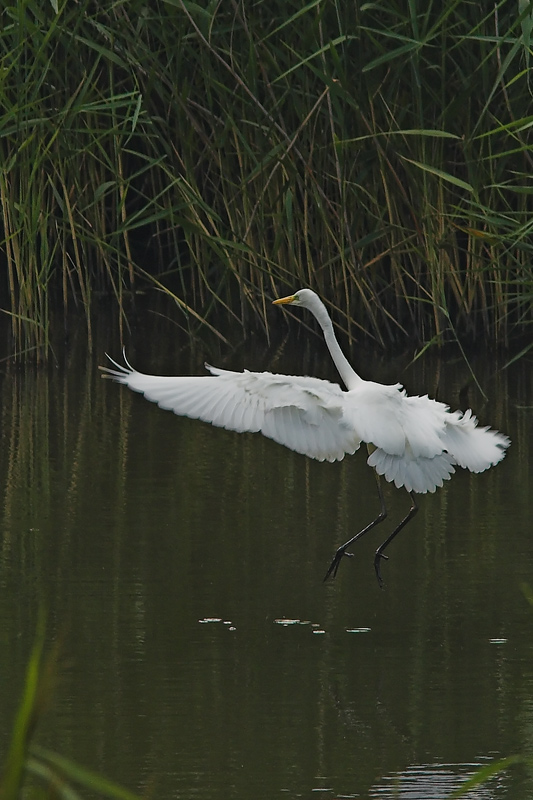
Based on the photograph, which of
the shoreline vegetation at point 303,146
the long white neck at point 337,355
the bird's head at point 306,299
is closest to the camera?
the long white neck at point 337,355

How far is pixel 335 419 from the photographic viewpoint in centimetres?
472

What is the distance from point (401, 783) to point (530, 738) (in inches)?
15.0

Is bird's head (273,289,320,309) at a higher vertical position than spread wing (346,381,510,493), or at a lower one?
higher

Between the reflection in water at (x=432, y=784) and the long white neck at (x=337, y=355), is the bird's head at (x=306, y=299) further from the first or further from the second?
the reflection in water at (x=432, y=784)

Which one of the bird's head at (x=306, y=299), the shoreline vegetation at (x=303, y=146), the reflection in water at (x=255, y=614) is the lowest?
the reflection in water at (x=255, y=614)

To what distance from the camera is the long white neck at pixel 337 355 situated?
203 inches

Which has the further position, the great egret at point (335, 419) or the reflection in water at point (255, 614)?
the great egret at point (335, 419)

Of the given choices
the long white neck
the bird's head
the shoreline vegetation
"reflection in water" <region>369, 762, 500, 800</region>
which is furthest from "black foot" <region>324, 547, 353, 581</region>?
the shoreline vegetation

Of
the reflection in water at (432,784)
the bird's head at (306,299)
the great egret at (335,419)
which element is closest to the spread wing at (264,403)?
the great egret at (335,419)

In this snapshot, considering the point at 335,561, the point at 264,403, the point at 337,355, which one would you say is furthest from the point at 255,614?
the point at 337,355

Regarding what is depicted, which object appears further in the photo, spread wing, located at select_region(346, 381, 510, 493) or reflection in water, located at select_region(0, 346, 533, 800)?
spread wing, located at select_region(346, 381, 510, 493)

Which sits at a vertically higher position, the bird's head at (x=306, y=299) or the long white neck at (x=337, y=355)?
the bird's head at (x=306, y=299)

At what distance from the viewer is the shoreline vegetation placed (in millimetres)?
7801

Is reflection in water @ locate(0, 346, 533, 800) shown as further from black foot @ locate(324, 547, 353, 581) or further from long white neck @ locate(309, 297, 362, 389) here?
long white neck @ locate(309, 297, 362, 389)
